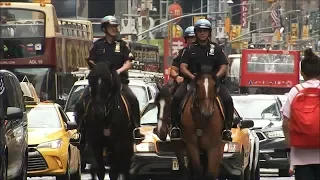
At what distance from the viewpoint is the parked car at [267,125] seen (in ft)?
70.1

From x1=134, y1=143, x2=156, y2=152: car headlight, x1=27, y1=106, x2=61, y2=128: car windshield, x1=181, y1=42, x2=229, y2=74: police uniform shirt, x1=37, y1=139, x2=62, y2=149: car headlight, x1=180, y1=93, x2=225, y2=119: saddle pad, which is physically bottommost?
x1=37, y1=139, x2=62, y2=149: car headlight

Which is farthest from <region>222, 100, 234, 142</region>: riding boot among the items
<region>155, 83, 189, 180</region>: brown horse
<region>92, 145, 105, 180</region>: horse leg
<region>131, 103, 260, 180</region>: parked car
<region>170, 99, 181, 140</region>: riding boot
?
<region>92, 145, 105, 180</region>: horse leg

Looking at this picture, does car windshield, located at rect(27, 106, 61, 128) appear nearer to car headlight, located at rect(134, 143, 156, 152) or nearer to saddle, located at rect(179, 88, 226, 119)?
car headlight, located at rect(134, 143, 156, 152)

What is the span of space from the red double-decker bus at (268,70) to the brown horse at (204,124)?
135ft

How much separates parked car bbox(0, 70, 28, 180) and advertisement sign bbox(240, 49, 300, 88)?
3952 centimetres

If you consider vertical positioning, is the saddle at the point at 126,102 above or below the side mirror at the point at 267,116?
above

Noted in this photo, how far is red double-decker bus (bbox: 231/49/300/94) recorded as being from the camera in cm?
5559

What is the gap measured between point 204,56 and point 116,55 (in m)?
1.29

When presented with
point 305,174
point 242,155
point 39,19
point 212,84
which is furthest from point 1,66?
point 305,174

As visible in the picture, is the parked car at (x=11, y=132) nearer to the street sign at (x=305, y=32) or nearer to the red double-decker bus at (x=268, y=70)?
the red double-decker bus at (x=268, y=70)

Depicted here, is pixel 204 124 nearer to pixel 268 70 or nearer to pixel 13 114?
pixel 13 114

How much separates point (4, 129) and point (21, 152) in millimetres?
1715

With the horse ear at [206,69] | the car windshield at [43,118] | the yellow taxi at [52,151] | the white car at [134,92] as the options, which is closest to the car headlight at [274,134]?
the white car at [134,92]

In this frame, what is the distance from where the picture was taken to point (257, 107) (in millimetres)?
22766
